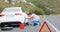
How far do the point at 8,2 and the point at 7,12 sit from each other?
43.1 metres

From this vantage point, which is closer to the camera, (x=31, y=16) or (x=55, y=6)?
(x=31, y=16)

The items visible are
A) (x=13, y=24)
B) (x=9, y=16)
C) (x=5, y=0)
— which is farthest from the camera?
(x=5, y=0)

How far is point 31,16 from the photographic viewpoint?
78.8 ft

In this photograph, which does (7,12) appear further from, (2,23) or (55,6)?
(55,6)

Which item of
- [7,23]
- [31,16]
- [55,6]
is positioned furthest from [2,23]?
[55,6]

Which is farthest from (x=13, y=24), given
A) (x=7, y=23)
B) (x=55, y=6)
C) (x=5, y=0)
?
(x=55, y=6)

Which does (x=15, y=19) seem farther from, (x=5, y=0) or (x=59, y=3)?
(x=59, y=3)

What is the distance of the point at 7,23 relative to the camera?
22031 millimetres

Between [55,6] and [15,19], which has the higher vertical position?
[15,19]

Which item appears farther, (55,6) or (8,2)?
(55,6)

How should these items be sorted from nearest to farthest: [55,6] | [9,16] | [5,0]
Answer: [9,16] < [5,0] < [55,6]

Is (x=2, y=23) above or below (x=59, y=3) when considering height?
above

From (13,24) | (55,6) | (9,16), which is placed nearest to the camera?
(9,16)

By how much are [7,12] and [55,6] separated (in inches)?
3065
